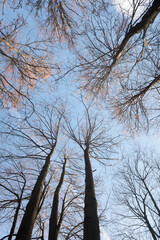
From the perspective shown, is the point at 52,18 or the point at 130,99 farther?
the point at 130,99

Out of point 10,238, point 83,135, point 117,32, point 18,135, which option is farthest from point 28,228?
point 117,32

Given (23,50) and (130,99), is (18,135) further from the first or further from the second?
(130,99)

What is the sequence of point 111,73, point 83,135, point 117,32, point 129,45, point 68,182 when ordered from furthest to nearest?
point 83,135
point 68,182
point 111,73
point 129,45
point 117,32

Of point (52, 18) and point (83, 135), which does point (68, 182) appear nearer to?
point (83, 135)

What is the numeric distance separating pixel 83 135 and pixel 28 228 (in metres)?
4.14

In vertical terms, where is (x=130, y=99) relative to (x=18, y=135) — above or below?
above

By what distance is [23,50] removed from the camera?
118 inches

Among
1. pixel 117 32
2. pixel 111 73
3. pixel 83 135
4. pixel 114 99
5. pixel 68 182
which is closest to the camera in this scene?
pixel 117 32

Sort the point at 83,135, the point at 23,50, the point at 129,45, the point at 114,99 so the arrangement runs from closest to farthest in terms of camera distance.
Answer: the point at 23,50
the point at 129,45
the point at 114,99
the point at 83,135

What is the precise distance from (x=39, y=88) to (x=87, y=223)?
3.21 meters

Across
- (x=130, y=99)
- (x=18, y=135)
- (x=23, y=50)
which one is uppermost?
(x=130, y=99)

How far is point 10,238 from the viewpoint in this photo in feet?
7.36

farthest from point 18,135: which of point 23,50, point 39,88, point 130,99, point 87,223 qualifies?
point 130,99

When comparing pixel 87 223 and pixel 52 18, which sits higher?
pixel 52 18
